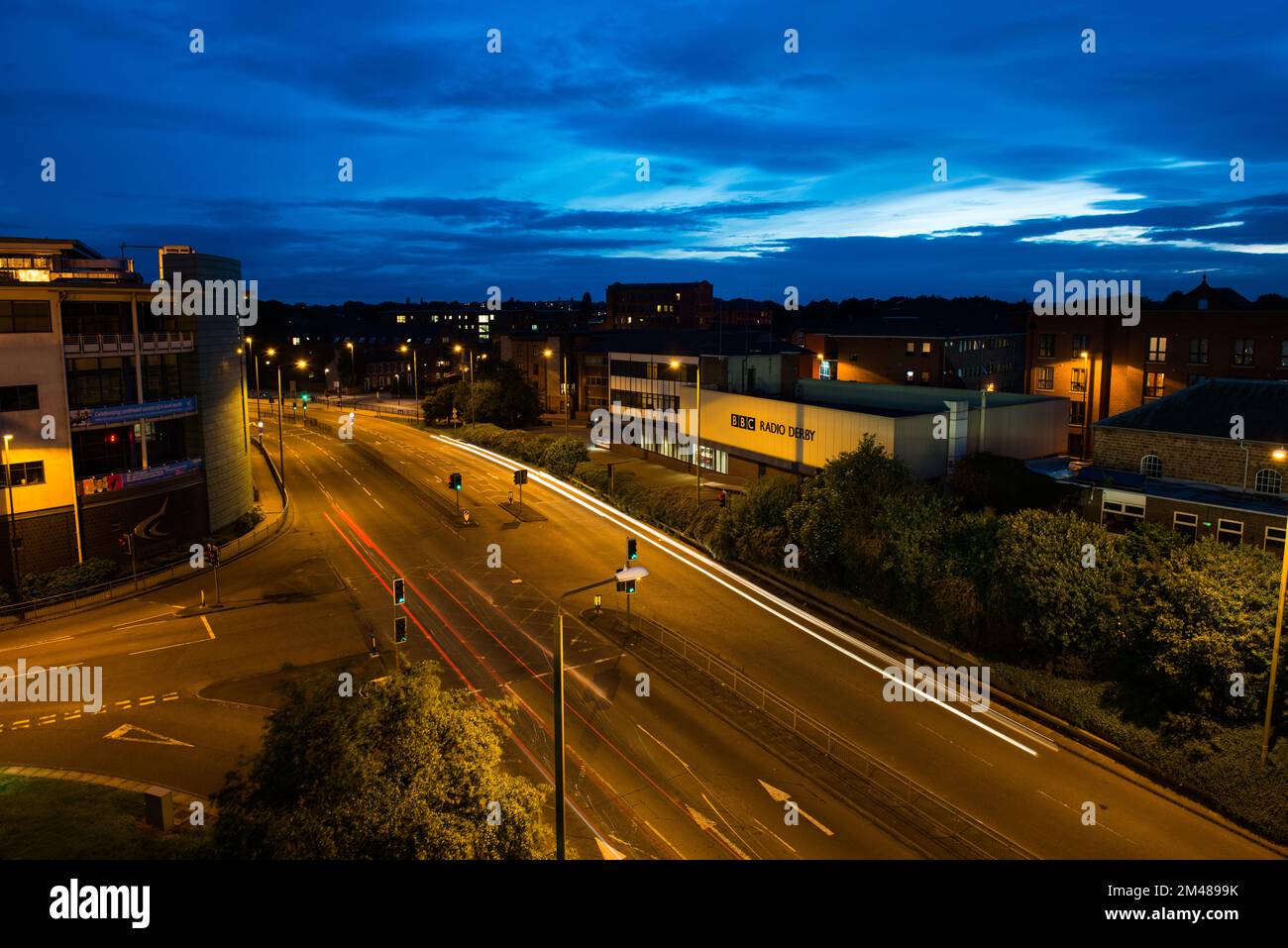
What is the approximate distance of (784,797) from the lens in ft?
63.4

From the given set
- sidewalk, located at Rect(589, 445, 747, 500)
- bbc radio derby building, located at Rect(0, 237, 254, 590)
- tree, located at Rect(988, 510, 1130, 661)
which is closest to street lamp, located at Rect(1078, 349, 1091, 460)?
sidewalk, located at Rect(589, 445, 747, 500)

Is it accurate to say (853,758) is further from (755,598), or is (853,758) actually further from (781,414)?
(781,414)

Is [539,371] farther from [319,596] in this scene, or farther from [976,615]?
[976,615]

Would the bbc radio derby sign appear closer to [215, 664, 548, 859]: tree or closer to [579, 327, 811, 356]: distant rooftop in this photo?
[579, 327, 811, 356]: distant rooftop

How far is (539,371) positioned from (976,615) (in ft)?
246

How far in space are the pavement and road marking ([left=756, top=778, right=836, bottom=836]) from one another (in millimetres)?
88

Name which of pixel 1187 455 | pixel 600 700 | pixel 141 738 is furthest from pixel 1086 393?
pixel 141 738

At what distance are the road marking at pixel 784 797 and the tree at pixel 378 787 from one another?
7.35 meters

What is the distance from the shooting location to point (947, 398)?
173 feet

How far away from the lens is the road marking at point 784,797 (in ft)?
59.5

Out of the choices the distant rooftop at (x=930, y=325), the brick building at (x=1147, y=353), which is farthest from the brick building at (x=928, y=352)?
the brick building at (x=1147, y=353)

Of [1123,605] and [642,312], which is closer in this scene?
[1123,605]
